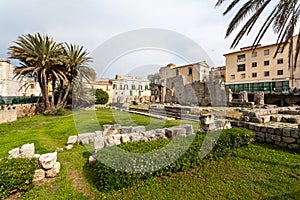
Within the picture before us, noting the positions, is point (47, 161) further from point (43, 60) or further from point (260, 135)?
point (43, 60)

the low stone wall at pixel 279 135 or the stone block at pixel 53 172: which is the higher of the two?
the low stone wall at pixel 279 135

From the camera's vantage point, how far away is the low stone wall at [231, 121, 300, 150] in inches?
220

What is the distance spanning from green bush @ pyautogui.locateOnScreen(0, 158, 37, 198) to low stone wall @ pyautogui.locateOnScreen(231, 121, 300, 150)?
303 inches

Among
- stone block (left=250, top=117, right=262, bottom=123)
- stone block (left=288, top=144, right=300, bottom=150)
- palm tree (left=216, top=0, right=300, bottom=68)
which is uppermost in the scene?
palm tree (left=216, top=0, right=300, bottom=68)

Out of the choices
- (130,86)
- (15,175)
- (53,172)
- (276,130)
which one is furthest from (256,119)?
(130,86)

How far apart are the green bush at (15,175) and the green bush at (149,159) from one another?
142cm

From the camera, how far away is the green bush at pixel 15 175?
10.3ft

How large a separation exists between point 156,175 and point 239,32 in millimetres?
5951

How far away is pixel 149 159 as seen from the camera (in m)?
3.74

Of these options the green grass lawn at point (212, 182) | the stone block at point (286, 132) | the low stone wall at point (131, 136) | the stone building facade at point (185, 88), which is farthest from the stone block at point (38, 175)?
the stone building facade at point (185, 88)

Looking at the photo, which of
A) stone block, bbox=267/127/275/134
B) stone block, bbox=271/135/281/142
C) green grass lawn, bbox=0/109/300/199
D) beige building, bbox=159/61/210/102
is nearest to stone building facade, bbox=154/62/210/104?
beige building, bbox=159/61/210/102

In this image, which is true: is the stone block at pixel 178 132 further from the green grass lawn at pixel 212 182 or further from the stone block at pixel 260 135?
the stone block at pixel 260 135

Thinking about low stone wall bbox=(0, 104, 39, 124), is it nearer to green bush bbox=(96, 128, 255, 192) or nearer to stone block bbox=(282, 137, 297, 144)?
green bush bbox=(96, 128, 255, 192)

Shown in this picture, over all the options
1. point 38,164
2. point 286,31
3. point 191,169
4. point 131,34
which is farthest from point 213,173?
point 131,34
